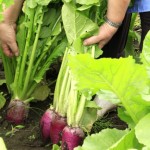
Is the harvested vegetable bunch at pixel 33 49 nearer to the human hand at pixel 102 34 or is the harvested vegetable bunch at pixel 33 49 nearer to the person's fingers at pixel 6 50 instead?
the person's fingers at pixel 6 50

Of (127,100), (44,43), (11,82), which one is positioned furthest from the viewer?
(11,82)

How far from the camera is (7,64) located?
2574 mm

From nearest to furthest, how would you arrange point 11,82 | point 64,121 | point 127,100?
1. point 127,100
2. point 64,121
3. point 11,82

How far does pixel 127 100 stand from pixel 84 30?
1.11 meters

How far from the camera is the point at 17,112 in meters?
2.44

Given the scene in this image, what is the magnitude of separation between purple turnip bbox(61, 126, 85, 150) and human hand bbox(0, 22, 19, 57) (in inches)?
23.9

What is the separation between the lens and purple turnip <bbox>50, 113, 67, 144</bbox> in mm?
2217

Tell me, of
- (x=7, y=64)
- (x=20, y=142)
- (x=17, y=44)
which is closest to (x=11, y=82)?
(x=7, y=64)

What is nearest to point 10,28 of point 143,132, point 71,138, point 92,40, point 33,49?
point 33,49

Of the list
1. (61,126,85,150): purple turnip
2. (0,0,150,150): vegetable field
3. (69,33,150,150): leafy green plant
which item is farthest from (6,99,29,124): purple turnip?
(69,33,150,150): leafy green plant

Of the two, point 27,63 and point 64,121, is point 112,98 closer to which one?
point 64,121

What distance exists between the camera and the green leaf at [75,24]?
2295mm

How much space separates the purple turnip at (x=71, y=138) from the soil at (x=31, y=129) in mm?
181

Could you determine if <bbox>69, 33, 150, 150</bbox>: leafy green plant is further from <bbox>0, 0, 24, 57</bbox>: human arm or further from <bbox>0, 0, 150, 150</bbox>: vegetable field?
<bbox>0, 0, 24, 57</bbox>: human arm
